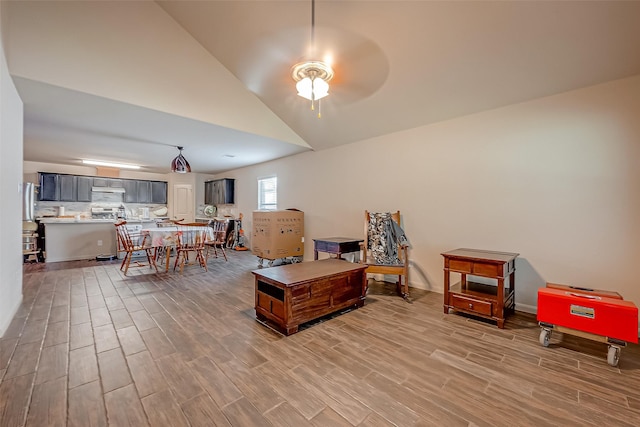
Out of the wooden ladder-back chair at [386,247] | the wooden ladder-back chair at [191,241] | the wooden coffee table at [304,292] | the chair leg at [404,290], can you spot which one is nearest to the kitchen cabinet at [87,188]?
the wooden ladder-back chair at [191,241]

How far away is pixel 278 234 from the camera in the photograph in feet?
15.9

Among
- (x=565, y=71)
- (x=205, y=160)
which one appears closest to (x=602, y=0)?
(x=565, y=71)

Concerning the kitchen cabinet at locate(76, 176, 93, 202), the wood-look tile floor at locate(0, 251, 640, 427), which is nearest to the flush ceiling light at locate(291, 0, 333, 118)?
the wood-look tile floor at locate(0, 251, 640, 427)

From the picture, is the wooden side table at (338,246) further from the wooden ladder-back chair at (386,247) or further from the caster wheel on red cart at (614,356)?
the caster wheel on red cart at (614,356)

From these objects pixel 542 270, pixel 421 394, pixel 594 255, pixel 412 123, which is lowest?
pixel 421 394

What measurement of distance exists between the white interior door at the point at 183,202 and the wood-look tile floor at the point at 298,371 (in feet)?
18.0

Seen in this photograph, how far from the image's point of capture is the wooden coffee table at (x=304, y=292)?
232 cm

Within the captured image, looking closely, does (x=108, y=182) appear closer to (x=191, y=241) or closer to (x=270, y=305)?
(x=191, y=241)

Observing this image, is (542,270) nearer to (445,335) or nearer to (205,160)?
(445,335)

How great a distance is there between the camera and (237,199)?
755 cm

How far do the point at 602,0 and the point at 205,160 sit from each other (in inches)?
257

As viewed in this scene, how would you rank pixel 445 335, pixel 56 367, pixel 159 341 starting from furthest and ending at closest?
1. pixel 445 335
2. pixel 159 341
3. pixel 56 367

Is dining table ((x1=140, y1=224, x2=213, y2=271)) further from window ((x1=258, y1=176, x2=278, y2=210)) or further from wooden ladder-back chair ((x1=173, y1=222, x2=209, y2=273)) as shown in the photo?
window ((x1=258, y1=176, x2=278, y2=210))

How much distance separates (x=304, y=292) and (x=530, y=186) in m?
2.65
